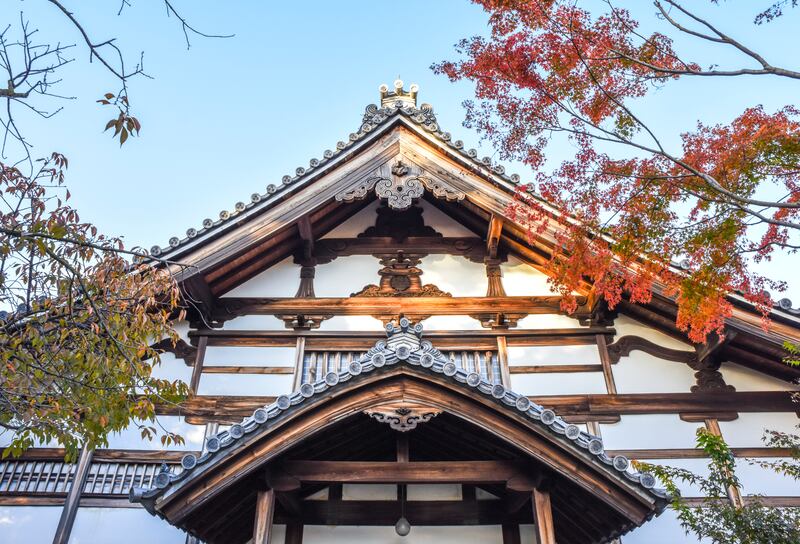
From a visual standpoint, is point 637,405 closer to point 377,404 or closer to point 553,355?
point 553,355

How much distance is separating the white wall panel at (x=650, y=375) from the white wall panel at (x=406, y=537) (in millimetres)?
3043

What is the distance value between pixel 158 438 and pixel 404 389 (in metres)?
4.10

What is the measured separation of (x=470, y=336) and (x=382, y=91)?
6115 millimetres

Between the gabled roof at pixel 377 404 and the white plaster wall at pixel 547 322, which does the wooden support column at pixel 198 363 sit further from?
the white plaster wall at pixel 547 322

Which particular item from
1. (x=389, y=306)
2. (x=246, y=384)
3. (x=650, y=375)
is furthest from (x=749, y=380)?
(x=246, y=384)

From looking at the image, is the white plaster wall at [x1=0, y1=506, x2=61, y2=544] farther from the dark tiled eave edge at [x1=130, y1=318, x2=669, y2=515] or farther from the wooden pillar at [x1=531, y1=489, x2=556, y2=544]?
the wooden pillar at [x1=531, y1=489, x2=556, y2=544]

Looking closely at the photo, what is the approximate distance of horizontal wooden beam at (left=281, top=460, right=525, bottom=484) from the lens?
7.46 metres

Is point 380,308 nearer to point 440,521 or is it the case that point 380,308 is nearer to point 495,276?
point 495,276

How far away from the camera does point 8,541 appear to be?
27.7ft

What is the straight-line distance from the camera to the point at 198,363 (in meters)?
10.2

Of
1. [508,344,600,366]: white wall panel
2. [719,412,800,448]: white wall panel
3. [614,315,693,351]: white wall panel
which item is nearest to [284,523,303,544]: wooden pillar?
[508,344,600,366]: white wall panel

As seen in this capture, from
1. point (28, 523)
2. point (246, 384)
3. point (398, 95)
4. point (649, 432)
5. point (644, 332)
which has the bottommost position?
point (28, 523)

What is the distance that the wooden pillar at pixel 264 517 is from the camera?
276 inches

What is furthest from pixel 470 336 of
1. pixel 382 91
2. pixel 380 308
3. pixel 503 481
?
pixel 382 91
